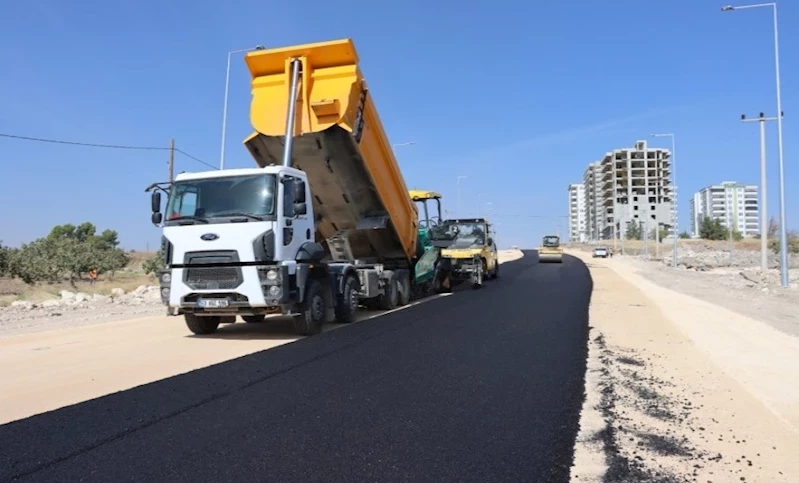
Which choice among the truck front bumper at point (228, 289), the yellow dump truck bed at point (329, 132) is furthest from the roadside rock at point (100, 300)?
the truck front bumper at point (228, 289)

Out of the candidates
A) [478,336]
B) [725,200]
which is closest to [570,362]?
[478,336]

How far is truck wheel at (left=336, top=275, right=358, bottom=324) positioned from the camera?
11.6 metres

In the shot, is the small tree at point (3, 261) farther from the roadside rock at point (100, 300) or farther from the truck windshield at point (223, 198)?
the truck windshield at point (223, 198)

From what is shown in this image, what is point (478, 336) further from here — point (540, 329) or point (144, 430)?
point (144, 430)

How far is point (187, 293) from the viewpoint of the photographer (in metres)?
9.52

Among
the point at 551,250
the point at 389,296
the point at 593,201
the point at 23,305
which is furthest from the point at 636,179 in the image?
the point at 23,305

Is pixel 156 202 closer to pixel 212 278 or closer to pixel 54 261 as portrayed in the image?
pixel 212 278

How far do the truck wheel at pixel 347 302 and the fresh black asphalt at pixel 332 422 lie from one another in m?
2.55

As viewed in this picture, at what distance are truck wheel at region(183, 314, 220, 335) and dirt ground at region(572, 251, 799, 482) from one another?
6751mm

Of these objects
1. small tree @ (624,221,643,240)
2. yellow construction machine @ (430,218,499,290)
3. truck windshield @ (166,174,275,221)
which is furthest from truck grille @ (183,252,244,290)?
small tree @ (624,221,643,240)

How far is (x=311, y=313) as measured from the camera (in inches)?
404

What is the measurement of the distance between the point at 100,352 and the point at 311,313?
3.32m

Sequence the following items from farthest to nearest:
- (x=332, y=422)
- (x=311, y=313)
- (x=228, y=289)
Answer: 1. (x=311, y=313)
2. (x=228, y=289)
3. (x=332, y=422)

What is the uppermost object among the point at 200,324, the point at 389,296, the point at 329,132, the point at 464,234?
the point at 329,132
